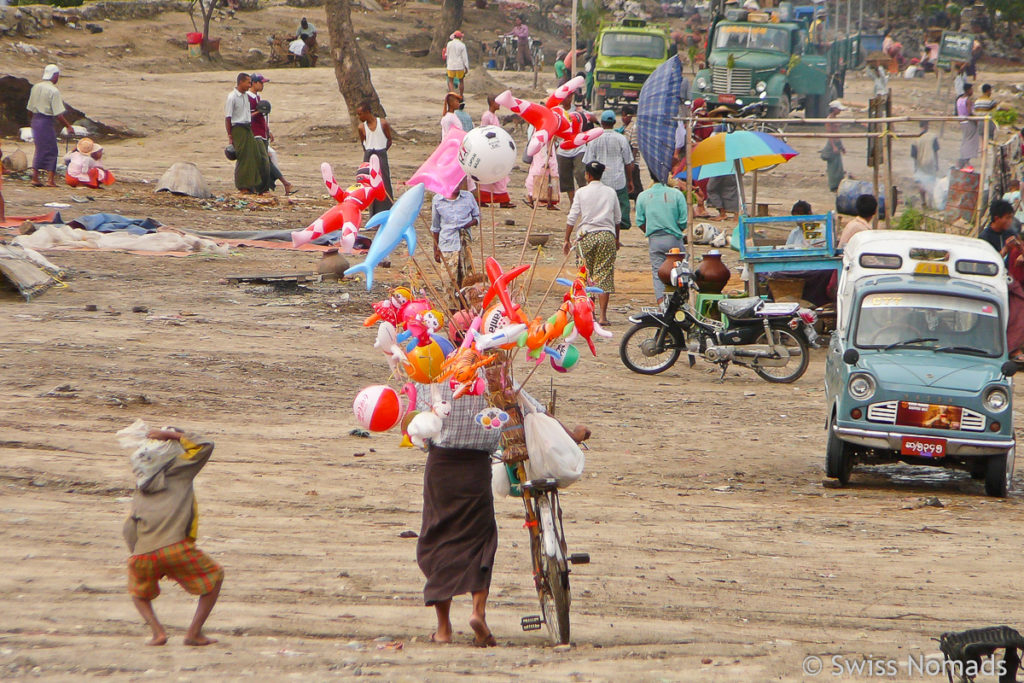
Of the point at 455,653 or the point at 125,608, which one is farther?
the point at 125,608

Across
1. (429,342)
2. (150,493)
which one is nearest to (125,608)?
(150,493)

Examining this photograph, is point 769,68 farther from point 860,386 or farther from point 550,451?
point 550,451

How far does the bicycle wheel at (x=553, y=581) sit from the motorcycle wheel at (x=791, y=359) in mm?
6771

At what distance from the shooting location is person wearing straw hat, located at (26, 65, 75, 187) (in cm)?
1809

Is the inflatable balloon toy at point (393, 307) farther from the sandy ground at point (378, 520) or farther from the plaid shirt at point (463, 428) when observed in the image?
the sandy ground at point (378, 520)

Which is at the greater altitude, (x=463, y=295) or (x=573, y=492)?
(x=463, y=295)

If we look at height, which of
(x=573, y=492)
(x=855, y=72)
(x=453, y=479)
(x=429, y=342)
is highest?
(x=855, y=72)

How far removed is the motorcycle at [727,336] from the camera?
457 inches

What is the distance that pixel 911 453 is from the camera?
8.17m

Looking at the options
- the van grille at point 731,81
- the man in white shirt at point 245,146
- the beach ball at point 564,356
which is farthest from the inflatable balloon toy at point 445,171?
the van grille at point 731,81

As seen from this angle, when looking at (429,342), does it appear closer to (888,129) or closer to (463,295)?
(463,295)

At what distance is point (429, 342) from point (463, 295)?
51cm

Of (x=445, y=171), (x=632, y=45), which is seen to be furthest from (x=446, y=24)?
(x=445, y=171)

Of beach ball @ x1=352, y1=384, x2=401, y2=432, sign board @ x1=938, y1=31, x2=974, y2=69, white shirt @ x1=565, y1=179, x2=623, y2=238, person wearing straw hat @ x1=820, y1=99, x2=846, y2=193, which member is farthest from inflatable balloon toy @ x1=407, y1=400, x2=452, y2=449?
sign board @ x1=938, y1=31, x2=974, y2=69
